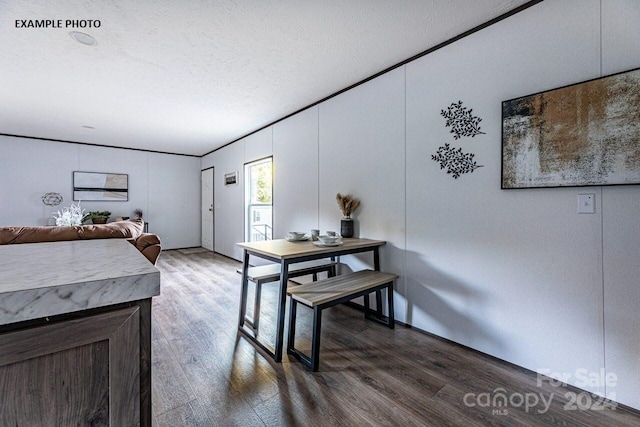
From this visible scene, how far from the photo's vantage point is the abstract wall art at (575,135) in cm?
150

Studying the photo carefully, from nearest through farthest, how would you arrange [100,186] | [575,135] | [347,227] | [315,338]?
[575,135], [315,338], [347,227], [100,186]

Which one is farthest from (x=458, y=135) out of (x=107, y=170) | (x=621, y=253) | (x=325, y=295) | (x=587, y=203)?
(x=107, y=170)

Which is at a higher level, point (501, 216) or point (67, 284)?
point (501, 216)

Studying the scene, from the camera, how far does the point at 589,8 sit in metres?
1.63

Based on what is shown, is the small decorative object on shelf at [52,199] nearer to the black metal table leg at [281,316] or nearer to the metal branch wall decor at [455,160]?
the black metal table leg at [281,316]

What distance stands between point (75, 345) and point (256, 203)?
466cm

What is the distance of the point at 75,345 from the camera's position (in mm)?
597

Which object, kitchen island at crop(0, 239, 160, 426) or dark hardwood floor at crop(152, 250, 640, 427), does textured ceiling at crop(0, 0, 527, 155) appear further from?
dark hardwood floor at crop(152, 250, 640, 427)

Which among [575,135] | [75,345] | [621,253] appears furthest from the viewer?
[575,135]

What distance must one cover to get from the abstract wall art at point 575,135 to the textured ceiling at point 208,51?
72 centimetres

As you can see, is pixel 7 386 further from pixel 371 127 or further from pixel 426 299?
pixel 371 127

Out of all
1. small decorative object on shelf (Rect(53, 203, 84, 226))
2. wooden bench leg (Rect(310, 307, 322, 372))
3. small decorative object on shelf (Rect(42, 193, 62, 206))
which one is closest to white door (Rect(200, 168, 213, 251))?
small decorative object on shelf (Rect(53, 203, 84, 226))

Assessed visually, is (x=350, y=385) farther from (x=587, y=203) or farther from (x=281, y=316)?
(x=587, y=203)

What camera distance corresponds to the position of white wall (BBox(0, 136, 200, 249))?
5129mm
